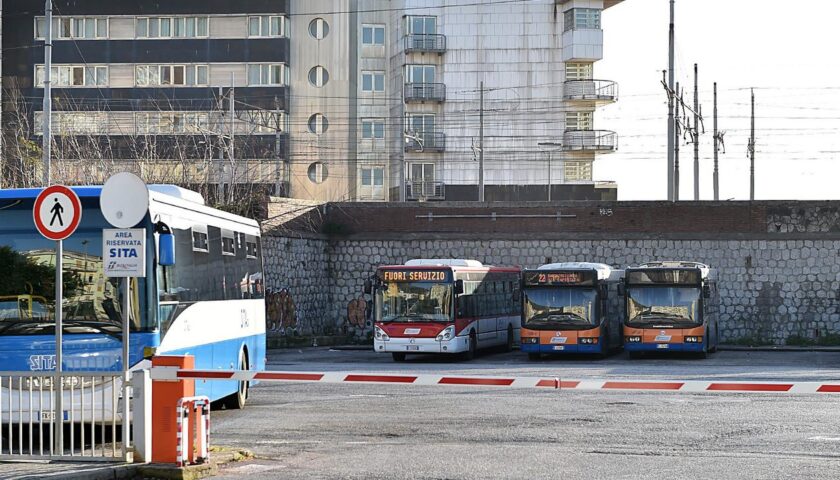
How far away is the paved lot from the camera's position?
501 inches

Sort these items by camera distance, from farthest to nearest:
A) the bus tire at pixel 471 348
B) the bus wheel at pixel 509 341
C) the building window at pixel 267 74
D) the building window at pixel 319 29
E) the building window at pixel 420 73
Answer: the building window at pixel 319 29 → the building window at pixel 420 73 → the building window at pixel 267 74 → the bus wheel at pixel 509 341 → the bus tire at pixel 471 348

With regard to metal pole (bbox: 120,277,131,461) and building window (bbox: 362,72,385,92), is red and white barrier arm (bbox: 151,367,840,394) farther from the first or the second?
building window (bbox: 362,72,385,92)

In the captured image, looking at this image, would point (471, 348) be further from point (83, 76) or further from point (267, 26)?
point (83, 76)

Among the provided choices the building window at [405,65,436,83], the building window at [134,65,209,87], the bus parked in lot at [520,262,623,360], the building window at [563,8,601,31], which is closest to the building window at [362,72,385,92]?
the building window at [405,65,436,83]

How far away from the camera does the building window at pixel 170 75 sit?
248ft

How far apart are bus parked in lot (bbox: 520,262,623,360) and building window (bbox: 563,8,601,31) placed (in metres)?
40.3

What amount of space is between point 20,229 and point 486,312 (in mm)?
24917

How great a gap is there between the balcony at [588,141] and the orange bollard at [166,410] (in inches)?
2560

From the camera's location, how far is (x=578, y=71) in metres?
76.4

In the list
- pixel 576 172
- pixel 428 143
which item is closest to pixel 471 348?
pixel 428 143

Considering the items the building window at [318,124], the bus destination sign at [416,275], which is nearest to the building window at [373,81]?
the building window at [318,124]

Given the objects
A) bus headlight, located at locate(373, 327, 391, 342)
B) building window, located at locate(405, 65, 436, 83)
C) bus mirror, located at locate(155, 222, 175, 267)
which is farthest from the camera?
building window, located at locate(405, 65, 436, 83)

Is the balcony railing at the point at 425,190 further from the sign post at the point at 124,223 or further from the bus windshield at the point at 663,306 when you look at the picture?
the sign post at the point at 124,223

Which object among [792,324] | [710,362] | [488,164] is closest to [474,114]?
[488,164]
